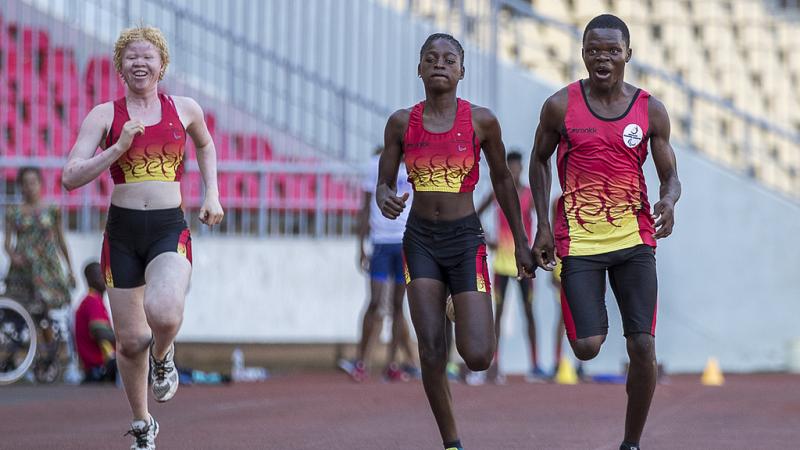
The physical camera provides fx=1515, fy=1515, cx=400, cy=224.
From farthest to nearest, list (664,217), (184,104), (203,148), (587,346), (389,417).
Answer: (389,417) < (203,148) < (184,104) < (587,346) < (664,217)

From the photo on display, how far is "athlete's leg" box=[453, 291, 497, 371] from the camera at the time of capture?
7.33 meters

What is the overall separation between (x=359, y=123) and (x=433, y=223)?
899 cm

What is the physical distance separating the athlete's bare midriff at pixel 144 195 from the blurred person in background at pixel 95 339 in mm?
6309

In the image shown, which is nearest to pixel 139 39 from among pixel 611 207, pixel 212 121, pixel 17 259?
pixel 611 207

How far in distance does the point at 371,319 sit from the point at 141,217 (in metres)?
6.71

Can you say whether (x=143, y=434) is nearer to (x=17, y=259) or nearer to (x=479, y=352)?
(x=479, y=352)

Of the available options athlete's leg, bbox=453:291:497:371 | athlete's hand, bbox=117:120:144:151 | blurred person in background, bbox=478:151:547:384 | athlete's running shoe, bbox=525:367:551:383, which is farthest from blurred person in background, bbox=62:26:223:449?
athlete's running shoe, bbox=525:367:551:383

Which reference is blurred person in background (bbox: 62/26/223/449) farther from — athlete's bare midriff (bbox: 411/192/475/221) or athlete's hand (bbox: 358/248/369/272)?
athlete's hand (bbox: 358/248/369/272)

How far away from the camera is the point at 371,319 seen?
14289 mm

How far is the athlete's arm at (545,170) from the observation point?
24.9ft

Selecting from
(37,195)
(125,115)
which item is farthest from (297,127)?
(125,115)

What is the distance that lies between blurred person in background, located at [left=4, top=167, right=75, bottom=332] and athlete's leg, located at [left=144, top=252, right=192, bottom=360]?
674 cm

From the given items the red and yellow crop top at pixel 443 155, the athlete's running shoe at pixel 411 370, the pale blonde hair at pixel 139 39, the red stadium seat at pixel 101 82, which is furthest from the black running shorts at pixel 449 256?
the red stadium seat at pixel 101 82

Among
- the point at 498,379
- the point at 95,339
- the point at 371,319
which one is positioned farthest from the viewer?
the point at 498,379
